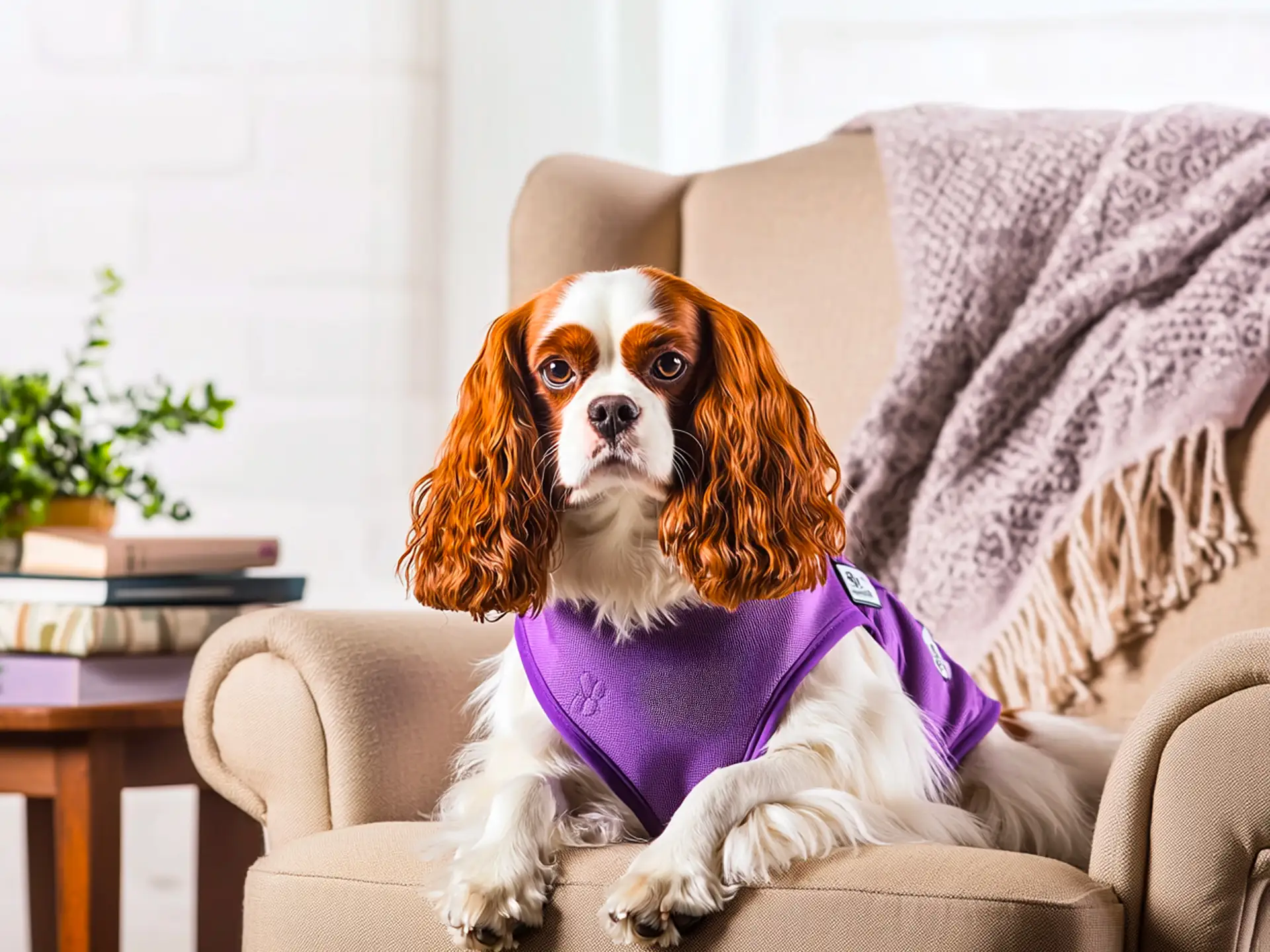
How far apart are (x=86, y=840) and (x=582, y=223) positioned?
3.52 feet

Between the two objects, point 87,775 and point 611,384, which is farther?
point 87,775

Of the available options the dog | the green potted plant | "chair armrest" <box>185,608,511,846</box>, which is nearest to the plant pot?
the green potted plant

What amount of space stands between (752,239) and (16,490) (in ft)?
3.66

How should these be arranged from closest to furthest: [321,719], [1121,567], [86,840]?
[321,719] → [86,840] → [1121,567]

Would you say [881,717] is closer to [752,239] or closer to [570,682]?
[570,682]

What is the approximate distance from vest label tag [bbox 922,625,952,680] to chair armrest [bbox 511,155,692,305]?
83 cm

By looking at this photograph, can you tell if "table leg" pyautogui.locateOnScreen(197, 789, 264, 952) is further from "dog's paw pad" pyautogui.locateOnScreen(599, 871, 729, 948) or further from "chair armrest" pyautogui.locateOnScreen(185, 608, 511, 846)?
"dog's paw pad" pyautogui.locateOnScreen(599, 871, 729, 948)

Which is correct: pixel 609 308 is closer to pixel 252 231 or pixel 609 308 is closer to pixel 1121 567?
pixel 1121 567

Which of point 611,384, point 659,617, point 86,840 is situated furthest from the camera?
point 86,840

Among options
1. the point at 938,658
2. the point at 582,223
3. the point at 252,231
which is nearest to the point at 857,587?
the point at 938,658

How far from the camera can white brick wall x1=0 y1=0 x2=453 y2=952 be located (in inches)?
105

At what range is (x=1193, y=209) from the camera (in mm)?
1857

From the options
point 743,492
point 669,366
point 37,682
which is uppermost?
point 669,366

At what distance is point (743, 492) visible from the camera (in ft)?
3.83
